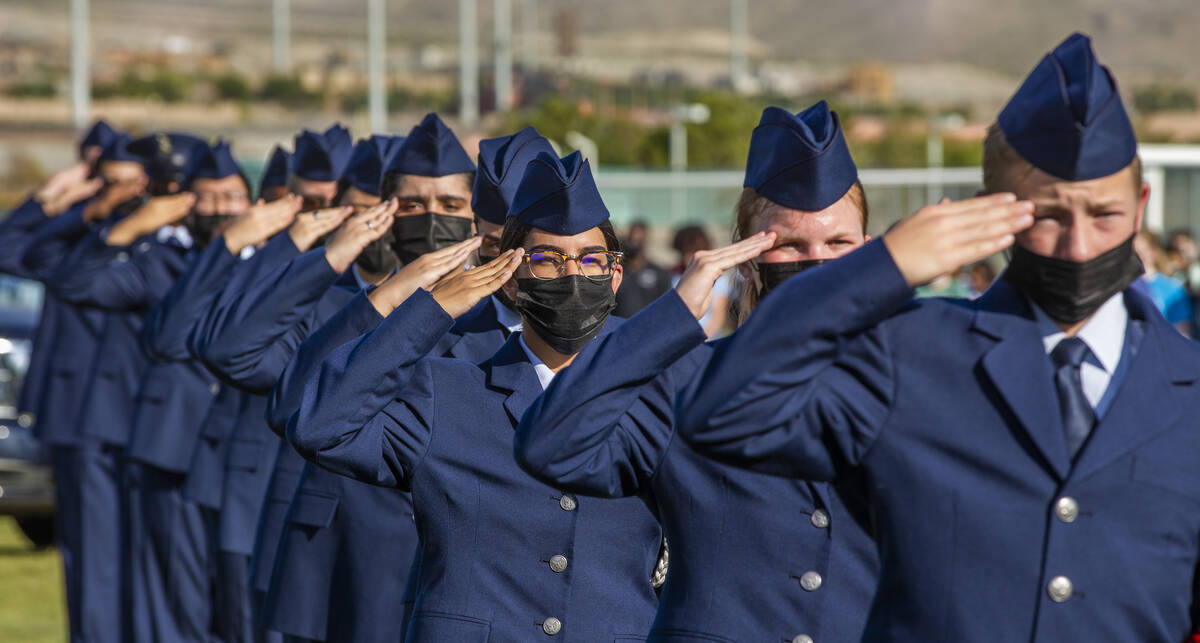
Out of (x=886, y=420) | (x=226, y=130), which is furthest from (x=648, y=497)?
A: (x=226, y=130)

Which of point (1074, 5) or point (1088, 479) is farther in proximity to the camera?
point (1074, 5)

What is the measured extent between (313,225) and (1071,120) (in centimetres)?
345

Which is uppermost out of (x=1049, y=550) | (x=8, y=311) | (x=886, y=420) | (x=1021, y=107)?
(x=1021, y=107)

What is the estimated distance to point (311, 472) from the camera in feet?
17.4

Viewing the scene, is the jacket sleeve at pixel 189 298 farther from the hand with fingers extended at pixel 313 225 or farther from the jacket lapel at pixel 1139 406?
the jacket lapel at pixel 1139 406

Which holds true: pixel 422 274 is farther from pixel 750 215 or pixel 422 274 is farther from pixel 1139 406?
pixel 1139 406

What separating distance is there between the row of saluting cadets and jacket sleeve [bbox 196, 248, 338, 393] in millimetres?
11

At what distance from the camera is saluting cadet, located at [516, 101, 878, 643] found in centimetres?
314

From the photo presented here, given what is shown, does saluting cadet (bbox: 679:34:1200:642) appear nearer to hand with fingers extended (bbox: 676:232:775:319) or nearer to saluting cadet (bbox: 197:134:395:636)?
hand with fingers extended (bbox: 676:232:775:319)

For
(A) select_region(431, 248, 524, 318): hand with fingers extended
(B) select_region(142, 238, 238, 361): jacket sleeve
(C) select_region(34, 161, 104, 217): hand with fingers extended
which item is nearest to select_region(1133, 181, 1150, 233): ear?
(A) select_region(431, 248, 524, 318): hand with fingers extended

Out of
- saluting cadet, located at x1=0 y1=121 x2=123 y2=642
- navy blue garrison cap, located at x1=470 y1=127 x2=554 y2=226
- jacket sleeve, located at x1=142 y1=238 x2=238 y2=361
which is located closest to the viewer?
navy blue garrison cap, located at x1=470 y1=127 x2=554 y2=226

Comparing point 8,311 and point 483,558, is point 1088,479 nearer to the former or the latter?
point 483,558

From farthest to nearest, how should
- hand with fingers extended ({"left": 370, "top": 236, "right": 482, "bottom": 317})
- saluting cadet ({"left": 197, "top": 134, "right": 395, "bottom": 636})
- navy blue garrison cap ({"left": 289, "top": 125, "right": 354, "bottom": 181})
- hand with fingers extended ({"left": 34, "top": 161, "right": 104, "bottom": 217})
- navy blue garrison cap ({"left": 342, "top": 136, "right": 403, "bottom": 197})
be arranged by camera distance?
hand with fingers extended ({"left": 34, "top": 161, "right": 104, "bottom": 217})
navy blue garrison cap ({"left": 289, "top": 125, "right": 354, "bottom": 181})
navy blue garrison cap ({"left": 342, "top": 136, "right": 403, "bottom": 197})
saluting cadet ({"left": 197, "top": 134, "right": 395, "bottom": 636})
hand with fingers extended ({"left": 370, "top": 236, "right": 482, "bottom": 317})

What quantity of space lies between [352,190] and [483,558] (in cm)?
260
